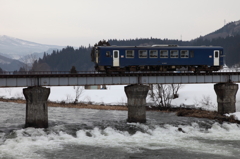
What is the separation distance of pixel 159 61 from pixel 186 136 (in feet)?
39.9

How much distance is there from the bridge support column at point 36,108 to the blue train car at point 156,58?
30.8 ft

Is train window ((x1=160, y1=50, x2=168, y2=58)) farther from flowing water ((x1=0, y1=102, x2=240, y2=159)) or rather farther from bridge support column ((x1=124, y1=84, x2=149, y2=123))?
flowing water ((x1=0, y1=102, x2=240, y2=159))

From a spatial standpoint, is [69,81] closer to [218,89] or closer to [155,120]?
[155,120]

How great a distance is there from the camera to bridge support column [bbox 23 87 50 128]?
127 feet

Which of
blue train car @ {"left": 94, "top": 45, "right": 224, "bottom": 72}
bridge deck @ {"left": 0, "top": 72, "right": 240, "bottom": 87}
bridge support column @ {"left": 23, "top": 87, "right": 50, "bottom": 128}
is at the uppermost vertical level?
blue train car @ {"left": 94, "top": 45, "right": 224, "bottom": 72}

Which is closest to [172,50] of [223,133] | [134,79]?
[134,79]

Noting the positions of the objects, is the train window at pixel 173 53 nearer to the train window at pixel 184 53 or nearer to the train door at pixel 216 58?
the train window at pixel 184 53

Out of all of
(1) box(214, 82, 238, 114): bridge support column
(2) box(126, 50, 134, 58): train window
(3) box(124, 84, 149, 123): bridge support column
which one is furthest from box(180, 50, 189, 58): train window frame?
(3) box(124, 84, 149, 123): bridge support column

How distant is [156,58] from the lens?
148ft

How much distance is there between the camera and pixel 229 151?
1188 inches

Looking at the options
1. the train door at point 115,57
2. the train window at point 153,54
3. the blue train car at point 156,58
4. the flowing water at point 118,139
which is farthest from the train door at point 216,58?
the train door at point 115,57

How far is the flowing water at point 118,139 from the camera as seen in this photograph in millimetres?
29000

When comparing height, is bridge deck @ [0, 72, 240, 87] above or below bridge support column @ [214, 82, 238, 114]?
above

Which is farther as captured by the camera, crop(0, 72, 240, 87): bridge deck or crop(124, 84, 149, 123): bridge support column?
crop(124, 84, 149, 123): bridge support column
